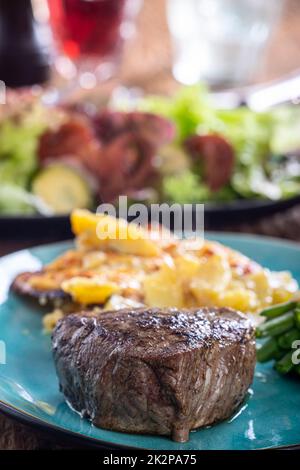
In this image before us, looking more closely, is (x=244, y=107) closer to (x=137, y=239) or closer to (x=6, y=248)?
(x=6, y=248)

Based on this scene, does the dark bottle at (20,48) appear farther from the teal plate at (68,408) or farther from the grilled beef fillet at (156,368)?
the grilled beef fillet at (156,368)

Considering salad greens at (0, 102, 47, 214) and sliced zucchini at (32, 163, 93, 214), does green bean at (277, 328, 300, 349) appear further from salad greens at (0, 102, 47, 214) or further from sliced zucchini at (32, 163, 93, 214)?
salad greens at (0, 102, 47, 214)

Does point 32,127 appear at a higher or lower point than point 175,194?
higher

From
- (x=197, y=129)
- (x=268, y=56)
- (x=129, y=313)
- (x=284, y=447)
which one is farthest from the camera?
(x=268, y=56)

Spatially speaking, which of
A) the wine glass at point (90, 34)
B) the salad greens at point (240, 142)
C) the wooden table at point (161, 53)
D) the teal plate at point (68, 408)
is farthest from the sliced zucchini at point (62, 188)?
the wine glass at point (90, 34)

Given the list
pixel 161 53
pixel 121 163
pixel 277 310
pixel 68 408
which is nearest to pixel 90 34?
pixel 161 53

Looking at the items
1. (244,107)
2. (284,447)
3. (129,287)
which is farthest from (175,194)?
(284,447)
